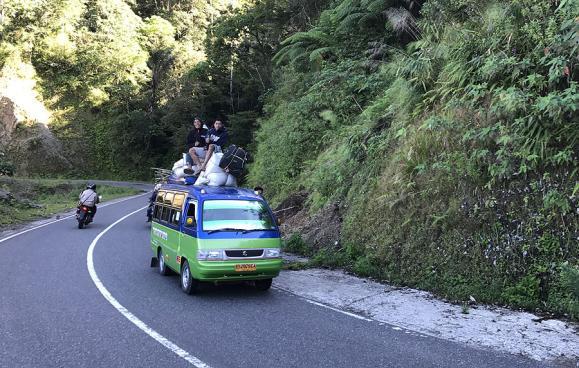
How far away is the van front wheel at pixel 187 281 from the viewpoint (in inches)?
341

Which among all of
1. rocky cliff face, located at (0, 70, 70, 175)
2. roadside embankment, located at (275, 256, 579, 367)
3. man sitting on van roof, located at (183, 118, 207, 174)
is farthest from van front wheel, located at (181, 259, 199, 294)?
rocky cliff face, located at (0, 70, 70, 175)

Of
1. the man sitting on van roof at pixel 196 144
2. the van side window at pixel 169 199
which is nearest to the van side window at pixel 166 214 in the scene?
the van side window at pixel 169 199

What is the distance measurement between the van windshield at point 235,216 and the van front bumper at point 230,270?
0.67 meters

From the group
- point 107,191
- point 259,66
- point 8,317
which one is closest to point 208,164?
point 8,317

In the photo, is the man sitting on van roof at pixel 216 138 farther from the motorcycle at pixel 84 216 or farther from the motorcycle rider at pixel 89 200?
the motorcycle rider at pixel 89 200

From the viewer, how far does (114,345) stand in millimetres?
6035

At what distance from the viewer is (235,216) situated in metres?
9.09

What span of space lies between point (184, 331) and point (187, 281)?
2363 mm

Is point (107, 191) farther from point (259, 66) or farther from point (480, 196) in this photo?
point (480, 196)

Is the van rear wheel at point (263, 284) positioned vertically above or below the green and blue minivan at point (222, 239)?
below

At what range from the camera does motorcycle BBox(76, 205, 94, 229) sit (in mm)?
19219

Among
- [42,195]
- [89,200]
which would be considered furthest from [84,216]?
[42,195]

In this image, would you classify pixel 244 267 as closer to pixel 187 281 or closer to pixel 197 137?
pixel 187 281

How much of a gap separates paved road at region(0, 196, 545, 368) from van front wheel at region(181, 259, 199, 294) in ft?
0.61
